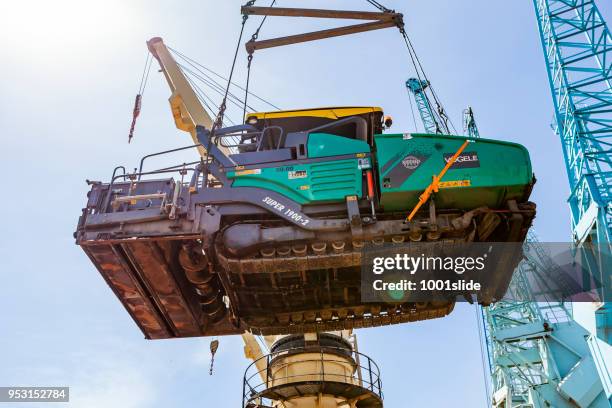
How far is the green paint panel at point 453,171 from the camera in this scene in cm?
855

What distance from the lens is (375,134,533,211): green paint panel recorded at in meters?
8.55

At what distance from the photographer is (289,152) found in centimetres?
941

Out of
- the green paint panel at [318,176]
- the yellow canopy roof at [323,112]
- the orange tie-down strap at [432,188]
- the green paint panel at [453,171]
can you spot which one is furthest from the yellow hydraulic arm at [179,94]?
the orange tie-down strap at [432,188]

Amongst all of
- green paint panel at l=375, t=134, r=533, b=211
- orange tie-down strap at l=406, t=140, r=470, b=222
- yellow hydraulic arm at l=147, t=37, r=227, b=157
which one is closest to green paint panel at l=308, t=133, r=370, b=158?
green paint panel at l=375, t=134, r=533, b=211

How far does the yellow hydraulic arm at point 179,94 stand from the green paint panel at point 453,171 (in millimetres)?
10865

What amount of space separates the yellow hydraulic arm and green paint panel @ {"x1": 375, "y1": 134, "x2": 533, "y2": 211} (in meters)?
10.9

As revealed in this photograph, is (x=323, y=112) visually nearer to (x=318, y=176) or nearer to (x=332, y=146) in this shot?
(x=332, y=146)

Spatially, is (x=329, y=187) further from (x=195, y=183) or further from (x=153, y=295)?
(x=153, y=295)

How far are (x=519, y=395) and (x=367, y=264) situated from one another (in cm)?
3122

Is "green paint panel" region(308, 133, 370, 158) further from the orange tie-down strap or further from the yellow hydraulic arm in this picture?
the yellow hydraulic arm

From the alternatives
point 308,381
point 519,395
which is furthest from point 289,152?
point 519,395

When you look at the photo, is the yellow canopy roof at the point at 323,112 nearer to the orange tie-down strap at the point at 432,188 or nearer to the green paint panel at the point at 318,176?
the green paint panel at the point at 318,176

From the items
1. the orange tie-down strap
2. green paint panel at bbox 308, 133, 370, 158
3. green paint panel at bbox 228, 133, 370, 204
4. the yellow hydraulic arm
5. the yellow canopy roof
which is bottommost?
the orange tie-down strap

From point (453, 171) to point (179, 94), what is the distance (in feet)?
39.9
